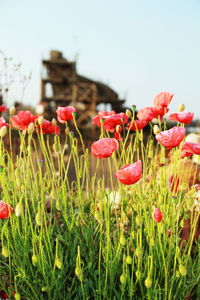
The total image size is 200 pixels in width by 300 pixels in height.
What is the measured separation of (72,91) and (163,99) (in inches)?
496

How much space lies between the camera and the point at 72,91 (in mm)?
14578

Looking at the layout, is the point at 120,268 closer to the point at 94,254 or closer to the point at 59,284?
the point at 94,254

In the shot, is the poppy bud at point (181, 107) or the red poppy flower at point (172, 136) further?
the poppy bud at point (181, 107)

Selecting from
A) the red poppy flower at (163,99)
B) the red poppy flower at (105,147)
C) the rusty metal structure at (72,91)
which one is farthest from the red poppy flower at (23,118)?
the rusty metal structure at (72,91)

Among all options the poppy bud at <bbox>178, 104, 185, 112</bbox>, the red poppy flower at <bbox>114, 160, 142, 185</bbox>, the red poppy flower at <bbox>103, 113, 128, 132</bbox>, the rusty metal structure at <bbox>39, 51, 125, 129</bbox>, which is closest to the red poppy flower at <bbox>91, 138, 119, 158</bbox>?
the red poppy flower at <bbox>114, 160, 142, 185</bbox>

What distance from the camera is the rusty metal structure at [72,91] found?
13711mm

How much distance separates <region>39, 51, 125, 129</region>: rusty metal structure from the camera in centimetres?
1371

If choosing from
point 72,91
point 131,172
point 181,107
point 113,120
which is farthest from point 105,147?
point 72,91

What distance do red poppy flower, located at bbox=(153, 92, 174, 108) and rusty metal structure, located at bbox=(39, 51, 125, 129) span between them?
11.1m

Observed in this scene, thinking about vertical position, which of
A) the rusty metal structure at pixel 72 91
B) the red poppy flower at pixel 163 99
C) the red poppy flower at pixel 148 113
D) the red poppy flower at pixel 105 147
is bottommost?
the rusty metal structure at pixel 72 91

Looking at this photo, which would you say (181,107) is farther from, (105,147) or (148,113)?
(105,147)

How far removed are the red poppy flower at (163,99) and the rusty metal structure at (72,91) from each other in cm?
1112

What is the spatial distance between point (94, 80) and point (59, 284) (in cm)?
1259

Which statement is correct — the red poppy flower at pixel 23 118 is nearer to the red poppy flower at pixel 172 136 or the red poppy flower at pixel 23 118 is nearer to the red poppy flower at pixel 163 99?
the red poppy flower at pixel 163 99
